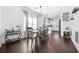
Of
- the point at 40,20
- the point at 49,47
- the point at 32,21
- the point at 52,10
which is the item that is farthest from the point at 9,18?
the point at 49,47

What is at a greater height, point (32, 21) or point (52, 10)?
point (52, 10)

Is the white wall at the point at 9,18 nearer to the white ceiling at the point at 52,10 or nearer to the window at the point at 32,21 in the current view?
the window at the point at 32,21

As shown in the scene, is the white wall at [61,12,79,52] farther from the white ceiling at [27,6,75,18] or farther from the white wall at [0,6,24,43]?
the white wall at [0,6,24,43]

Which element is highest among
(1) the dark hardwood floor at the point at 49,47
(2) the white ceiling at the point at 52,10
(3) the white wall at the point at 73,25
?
(2) the white ceiling at the point at 52,10

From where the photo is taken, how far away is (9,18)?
1834 mm

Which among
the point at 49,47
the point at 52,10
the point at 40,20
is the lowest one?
the point at 49,47

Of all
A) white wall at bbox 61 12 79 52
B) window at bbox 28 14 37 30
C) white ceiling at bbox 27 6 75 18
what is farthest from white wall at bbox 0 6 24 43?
white wall at bbox 61 12 79 52

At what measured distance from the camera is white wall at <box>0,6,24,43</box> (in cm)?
182

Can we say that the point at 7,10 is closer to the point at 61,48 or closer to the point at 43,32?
the point at 43,32

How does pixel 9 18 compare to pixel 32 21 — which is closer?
pixel 9 18

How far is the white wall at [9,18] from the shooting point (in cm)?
182

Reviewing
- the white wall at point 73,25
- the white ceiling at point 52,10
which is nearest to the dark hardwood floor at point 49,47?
the white wall at point 73,25

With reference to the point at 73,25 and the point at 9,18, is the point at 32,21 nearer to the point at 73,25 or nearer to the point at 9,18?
the point at 9,18
